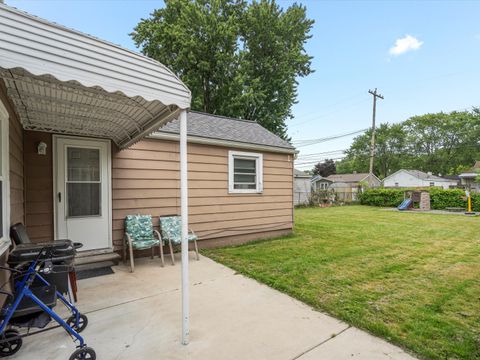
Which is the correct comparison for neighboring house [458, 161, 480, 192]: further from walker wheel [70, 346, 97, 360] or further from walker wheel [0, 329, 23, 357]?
walker wheel [0, 329, 23, 357]

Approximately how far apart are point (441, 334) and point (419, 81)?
26.5 metres

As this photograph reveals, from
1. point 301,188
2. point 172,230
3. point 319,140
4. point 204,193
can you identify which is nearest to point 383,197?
point 301,188

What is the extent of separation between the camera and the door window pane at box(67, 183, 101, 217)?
4.16 meters

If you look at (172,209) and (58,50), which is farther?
(172,209)

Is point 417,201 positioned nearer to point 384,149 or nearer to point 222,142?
point 222,142

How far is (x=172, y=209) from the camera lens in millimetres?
5125

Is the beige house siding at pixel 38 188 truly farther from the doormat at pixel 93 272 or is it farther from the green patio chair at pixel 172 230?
the green patio chair at pixel 172 230

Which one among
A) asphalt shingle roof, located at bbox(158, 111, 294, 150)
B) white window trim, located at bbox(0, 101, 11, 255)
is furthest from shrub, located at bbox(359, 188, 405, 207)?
white window trim, located at bbox(0, 101, 11, 255)

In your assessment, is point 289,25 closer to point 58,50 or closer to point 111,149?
point 111,149

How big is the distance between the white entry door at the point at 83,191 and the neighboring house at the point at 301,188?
577 inches

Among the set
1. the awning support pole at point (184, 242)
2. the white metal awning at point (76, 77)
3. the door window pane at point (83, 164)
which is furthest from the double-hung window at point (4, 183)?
the awning support pole at point (184, 242)

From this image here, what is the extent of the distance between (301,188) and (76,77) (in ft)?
62.2

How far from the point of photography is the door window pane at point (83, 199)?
13.7ft

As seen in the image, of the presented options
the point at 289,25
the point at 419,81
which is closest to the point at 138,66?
the point at 289,25
